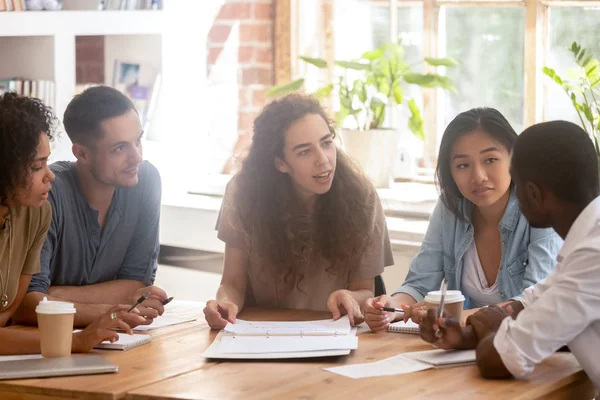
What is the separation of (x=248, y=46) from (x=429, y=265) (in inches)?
81.5

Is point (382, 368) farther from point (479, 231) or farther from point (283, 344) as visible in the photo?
point (479, 231)

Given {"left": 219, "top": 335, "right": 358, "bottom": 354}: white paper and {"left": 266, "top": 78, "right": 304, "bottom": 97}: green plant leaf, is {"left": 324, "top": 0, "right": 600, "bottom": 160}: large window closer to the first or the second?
{"left": 266, "top": 78, "right": 304, "bottom": 97}: green plant leaf

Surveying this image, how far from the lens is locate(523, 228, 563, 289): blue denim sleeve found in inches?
99.7

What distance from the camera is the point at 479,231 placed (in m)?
2.68

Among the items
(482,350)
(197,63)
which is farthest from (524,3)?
(482,350)

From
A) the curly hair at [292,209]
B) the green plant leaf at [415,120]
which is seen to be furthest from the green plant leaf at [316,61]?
the curly hair at [292,209]

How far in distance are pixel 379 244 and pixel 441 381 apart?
87 cm

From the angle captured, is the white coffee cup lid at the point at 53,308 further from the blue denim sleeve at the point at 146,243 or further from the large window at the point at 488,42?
the large window at the point at 488,42

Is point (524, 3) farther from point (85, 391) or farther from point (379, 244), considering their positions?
point (85, 391)

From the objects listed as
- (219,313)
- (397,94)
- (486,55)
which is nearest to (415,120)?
(397,94)

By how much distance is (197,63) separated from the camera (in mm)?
4492

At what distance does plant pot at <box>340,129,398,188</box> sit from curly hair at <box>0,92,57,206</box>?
1.87 meters

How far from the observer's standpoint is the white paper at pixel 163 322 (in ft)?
7.86

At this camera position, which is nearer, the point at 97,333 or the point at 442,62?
the point at 97,333
